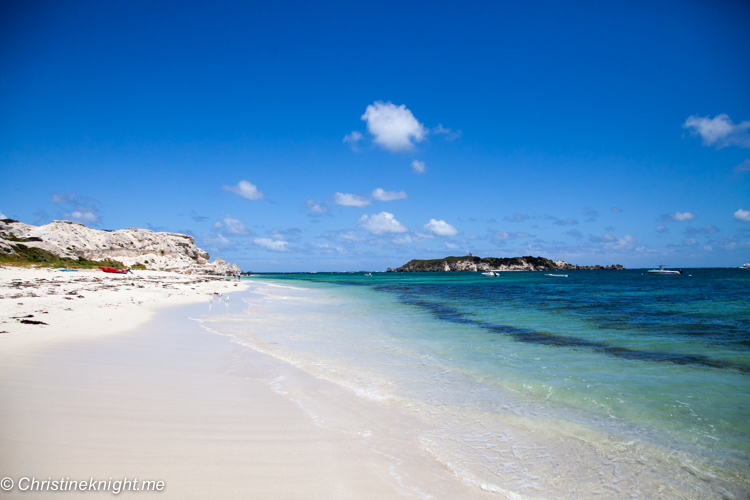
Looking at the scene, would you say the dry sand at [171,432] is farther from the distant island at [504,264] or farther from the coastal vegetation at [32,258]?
the distant island at [504,264]

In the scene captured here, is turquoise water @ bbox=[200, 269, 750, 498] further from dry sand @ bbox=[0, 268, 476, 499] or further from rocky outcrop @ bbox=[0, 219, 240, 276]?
rocky outcrop @ bbox=[0, 219, 240, 276]

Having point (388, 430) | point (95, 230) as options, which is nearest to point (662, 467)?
point (388, 430)

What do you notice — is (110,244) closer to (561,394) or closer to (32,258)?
(32,258)

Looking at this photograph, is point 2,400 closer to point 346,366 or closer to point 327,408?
point 327,408

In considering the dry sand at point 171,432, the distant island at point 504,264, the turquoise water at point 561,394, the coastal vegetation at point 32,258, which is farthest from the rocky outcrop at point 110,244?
the distant island at point 504,264

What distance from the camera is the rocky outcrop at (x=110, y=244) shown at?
55688mm

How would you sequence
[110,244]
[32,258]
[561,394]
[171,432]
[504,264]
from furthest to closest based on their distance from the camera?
[504,264]
[110,244]
[32,258]
[561,394]
[171,432]

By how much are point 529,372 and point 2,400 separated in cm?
934

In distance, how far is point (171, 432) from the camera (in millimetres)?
4059

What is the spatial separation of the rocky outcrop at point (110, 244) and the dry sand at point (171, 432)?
185 ft

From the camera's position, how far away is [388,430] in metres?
4.74

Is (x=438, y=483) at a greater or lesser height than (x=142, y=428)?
lesser

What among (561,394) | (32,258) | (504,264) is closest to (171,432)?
(561,394)

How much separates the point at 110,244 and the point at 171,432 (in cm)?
8230
